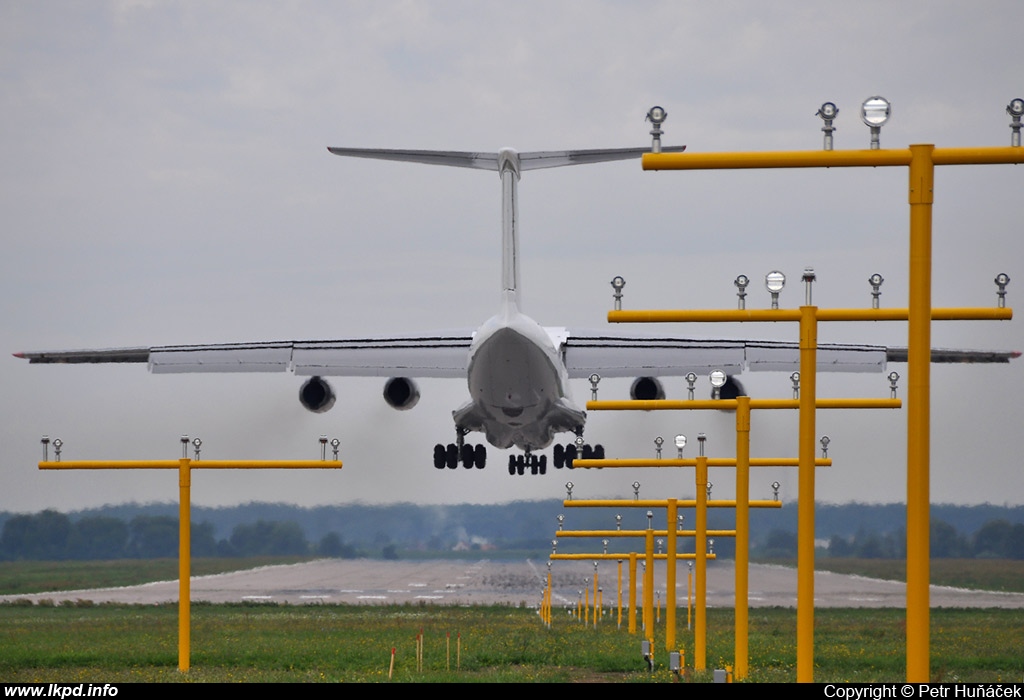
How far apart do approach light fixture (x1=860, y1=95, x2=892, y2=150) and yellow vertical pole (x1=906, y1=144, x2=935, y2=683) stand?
0.42 metres

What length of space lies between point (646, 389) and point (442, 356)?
4.79m

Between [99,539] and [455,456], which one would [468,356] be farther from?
[99,539]

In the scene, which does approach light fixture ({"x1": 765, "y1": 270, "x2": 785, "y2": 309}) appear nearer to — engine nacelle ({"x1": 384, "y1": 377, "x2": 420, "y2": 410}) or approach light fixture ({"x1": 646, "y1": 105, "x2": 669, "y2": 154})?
approach light fixture ({"x1": 646, "y1": 105, "x2": 669, "y2": 154})

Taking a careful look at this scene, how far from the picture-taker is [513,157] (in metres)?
32.5

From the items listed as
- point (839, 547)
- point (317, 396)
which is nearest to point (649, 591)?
point (317, 396)

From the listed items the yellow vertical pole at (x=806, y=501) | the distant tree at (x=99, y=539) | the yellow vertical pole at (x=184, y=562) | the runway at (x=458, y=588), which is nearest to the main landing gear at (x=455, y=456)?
the yellow vertical pole at (x=184, y=562)

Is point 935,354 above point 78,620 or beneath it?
above

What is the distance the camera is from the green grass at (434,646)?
2600 centimetres

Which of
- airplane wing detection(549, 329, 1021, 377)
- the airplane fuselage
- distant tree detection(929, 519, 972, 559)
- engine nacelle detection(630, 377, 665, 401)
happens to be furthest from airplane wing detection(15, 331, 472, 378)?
distant tree detection(929, 519, 972, 559)

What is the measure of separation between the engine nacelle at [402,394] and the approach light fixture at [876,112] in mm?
25628

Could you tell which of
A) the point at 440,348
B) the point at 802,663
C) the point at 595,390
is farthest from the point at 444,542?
the point at 802,663

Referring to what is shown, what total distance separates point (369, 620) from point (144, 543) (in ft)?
41.6

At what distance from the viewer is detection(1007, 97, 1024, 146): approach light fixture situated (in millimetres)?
11312
